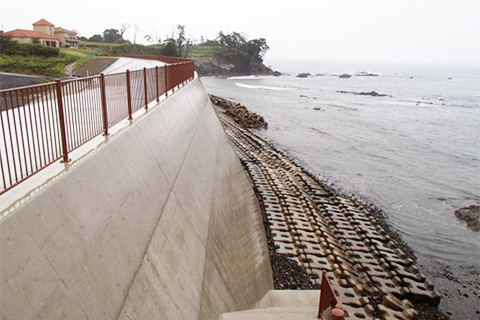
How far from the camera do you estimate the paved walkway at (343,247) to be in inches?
415

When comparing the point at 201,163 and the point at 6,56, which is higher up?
the point at 6,56

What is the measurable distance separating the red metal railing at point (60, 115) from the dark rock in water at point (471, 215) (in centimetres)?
1669

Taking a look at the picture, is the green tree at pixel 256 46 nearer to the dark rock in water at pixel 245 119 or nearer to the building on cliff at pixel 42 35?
the building on cliff at pixel 42 35

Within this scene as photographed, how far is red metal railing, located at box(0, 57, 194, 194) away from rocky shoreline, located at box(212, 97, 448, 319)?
6.60 metres

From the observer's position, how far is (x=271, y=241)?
1295 centimetres

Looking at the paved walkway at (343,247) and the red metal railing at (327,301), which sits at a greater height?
the red metal railing at (327,301)

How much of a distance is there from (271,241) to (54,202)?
9602 mm

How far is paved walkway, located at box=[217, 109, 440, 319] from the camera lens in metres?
10.5

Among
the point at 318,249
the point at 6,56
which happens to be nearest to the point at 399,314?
the point at 318,249

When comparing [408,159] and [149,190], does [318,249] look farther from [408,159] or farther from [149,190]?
[408,159]

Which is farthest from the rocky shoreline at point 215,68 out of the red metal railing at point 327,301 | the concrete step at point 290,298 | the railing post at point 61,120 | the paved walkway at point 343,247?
the railing post at point 61,120

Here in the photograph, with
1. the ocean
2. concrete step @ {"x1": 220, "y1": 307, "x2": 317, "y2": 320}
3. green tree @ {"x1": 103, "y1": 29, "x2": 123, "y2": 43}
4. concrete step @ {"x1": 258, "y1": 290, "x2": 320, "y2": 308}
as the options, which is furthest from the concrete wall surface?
green tree @ {"x1": 103, "y1": 29, "x2": 123, "y2": 43}

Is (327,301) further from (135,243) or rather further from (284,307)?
(135,243)

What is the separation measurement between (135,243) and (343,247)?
32.0 feet
